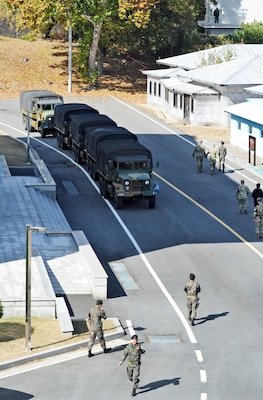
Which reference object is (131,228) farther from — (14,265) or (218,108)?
(218,108)

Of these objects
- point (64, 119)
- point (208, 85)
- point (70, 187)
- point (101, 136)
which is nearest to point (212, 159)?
point (101, 136)

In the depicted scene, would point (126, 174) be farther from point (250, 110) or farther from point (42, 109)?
point (42, 109)

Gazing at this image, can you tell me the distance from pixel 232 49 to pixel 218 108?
39.3 feet

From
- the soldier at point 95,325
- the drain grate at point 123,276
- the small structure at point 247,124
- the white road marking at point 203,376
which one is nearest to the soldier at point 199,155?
the small structure at point 247,124

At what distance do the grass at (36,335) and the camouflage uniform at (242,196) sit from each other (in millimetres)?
16756

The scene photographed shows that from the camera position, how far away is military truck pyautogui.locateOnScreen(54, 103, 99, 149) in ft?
213

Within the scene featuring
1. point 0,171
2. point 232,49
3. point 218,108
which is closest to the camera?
point 0,171

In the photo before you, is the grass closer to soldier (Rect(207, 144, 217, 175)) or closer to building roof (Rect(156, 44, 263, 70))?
soldier (Rect(207, 144, 217, 175))

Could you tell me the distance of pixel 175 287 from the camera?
1500 inches

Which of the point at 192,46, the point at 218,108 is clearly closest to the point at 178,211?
the point at 218,108

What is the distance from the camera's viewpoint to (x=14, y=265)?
1518 inches

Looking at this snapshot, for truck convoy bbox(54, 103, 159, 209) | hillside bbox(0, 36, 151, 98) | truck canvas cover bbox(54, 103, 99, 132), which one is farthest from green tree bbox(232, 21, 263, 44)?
truck convoy bbox(54, 103, 159, 209)

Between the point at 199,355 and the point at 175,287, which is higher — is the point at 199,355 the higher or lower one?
the higher one

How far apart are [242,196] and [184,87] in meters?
34.1
